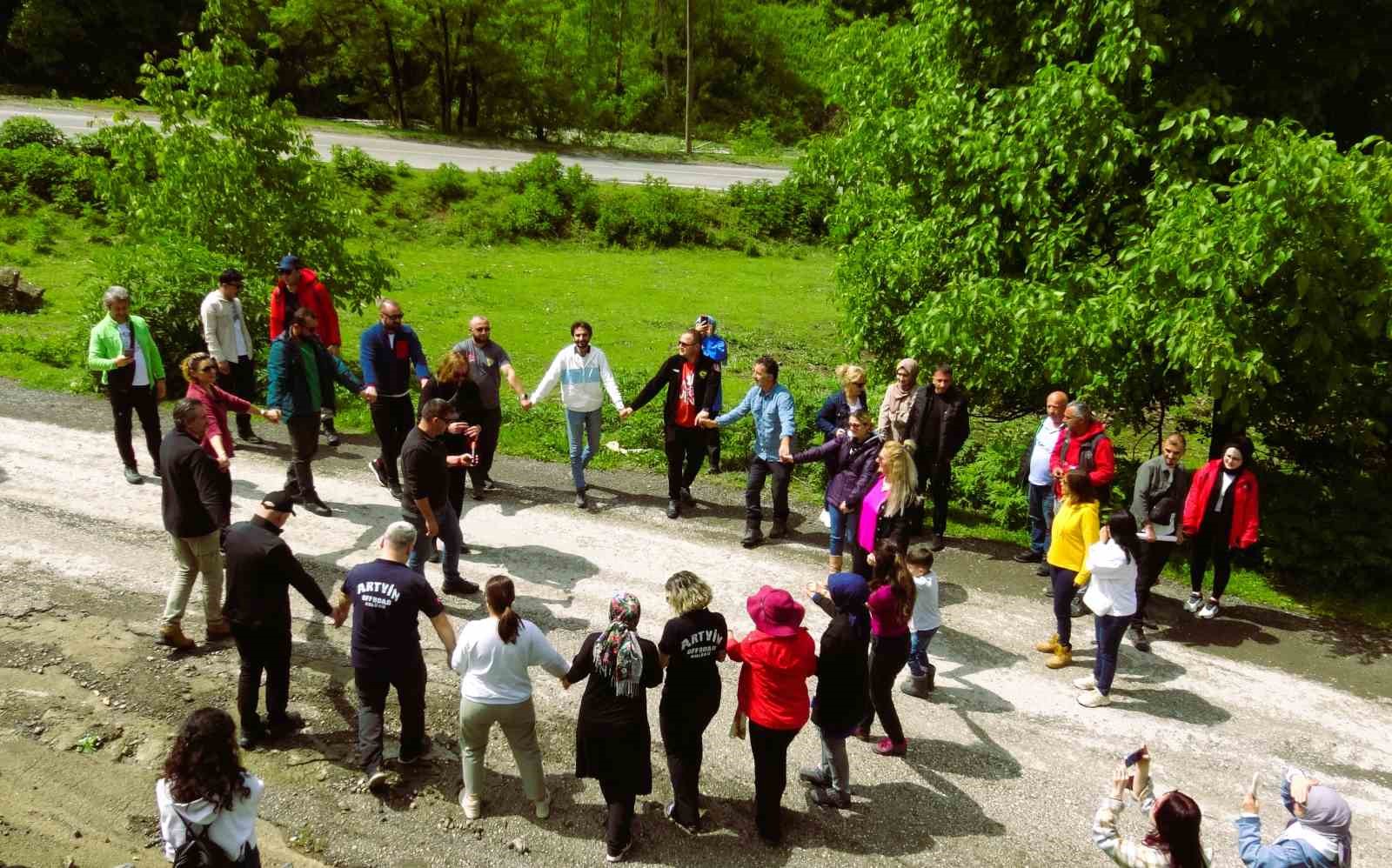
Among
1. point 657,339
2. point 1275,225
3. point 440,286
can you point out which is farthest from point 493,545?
point 440,286

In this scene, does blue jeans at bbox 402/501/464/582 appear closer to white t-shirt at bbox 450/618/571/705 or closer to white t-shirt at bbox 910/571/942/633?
white t-shirt at bbox 450/618/571/705

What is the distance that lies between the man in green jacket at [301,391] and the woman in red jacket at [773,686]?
5.81 metres

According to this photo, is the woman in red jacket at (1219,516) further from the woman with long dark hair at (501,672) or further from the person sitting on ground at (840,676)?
the woman with long dark hair at (501,672)

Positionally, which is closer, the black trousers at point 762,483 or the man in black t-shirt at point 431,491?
the man in black t-shirt at point 431,491

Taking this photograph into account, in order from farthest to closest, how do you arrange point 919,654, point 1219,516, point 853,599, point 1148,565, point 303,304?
point 303,304 < point 1219,516 < point 1148,565 < point 919,654 < point 853,599

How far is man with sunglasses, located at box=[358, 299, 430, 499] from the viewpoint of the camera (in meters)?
10.3

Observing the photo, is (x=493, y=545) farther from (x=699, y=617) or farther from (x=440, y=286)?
(x=440, y=286)

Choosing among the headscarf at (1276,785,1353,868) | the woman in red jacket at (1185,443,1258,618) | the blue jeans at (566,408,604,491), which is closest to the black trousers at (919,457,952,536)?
the woman in red jacket at (1185,443,1258,618)

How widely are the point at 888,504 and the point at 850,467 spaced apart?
85cm

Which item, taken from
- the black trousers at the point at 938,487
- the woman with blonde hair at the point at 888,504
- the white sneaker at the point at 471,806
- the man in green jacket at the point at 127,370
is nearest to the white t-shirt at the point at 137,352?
the man in green jacket at the point at 127,370

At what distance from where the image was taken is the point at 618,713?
5.75 meters

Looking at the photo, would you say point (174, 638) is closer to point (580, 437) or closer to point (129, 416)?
point (129, 416)

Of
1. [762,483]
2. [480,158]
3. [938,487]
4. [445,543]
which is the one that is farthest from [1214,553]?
[480,158]

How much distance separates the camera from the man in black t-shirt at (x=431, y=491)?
26.4 ft
